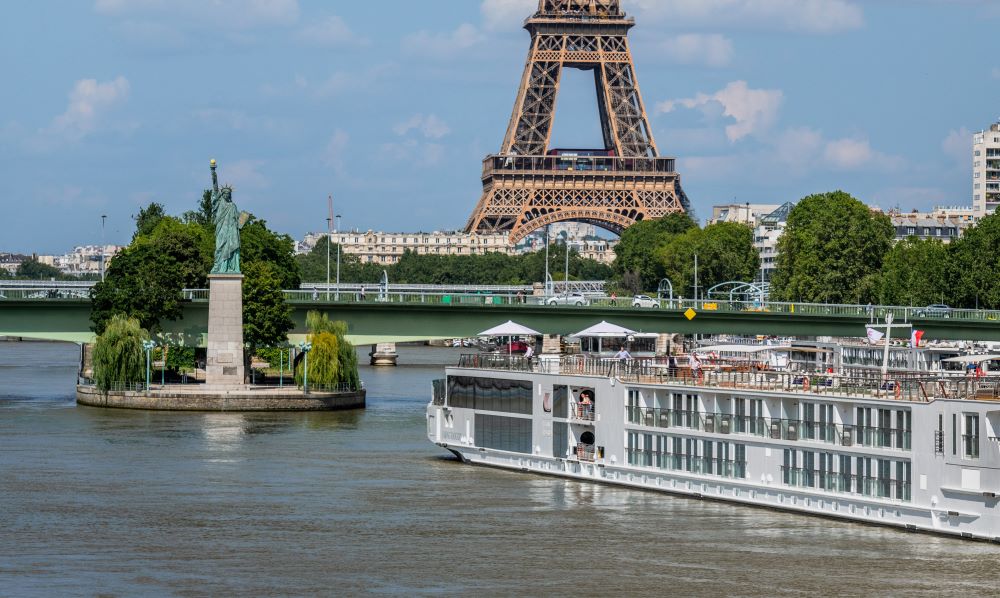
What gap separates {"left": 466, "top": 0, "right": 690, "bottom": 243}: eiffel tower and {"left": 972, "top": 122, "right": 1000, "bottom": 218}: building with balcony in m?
27.7

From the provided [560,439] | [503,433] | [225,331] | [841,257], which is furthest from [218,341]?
[841,257]

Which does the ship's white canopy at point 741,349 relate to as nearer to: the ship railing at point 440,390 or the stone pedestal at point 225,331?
the ship railing at point 440,390

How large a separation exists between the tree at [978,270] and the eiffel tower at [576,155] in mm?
52340

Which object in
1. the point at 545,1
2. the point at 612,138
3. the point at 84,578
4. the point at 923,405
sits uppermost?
the point at 545,1

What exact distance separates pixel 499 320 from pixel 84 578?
4026 cm

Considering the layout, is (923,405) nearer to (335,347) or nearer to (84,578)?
(84,578)

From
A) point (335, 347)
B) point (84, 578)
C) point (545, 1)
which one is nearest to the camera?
point (84, 578)

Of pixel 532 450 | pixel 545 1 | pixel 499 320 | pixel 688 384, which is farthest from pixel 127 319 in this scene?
pixel 545 1

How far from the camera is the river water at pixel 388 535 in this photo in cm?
3381

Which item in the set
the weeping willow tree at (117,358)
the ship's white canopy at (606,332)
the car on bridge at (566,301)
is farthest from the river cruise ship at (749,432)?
the car on bridge at (566,301)

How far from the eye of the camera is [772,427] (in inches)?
1628

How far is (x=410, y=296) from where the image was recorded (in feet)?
254

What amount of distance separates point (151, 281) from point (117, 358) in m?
7.16

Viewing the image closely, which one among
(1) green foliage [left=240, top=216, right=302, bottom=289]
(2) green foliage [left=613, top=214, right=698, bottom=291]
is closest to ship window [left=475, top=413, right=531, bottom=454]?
(1) green foliage [left=240, top=216, right=302, bottom=289]
